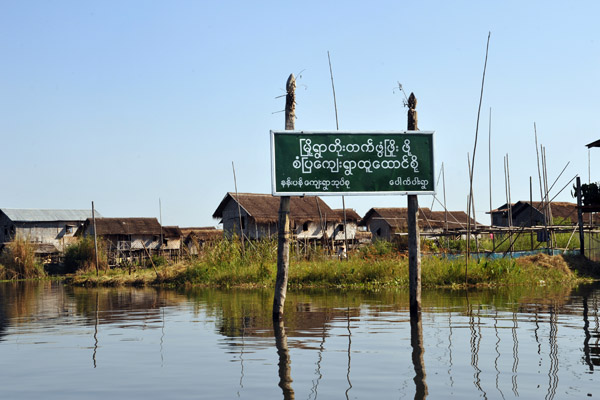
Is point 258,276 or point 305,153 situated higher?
point 305,153

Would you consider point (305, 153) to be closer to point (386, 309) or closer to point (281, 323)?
point (281, 323)

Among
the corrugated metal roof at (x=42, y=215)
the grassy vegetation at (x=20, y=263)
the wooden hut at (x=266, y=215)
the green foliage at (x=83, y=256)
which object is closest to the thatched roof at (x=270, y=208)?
the wooden hut at (x=266, y=215)

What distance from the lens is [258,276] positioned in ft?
79.7

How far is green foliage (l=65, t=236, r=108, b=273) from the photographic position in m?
45.4

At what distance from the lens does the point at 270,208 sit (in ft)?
151

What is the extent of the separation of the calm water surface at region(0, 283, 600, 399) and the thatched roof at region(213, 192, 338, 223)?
28.0m

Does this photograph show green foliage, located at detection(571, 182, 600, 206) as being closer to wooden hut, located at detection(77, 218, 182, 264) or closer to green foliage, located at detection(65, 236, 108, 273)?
green foliage, located at detection(65, 236, 108, 273)

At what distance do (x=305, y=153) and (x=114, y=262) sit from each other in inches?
1661

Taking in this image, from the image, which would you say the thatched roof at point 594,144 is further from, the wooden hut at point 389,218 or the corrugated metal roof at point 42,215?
the corrugated metal roof at point 42,215

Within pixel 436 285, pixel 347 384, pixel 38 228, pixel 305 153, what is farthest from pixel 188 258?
pixel 38 228

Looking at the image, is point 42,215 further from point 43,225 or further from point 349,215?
point 349,215

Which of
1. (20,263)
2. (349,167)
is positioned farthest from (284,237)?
(20,263)

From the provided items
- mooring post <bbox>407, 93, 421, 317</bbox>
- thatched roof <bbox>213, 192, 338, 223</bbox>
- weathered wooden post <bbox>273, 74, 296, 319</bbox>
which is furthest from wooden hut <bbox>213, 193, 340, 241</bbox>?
mooring post <bbox>407, 93, 421, 317</bbox>

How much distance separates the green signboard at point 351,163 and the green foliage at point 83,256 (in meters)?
34.9
